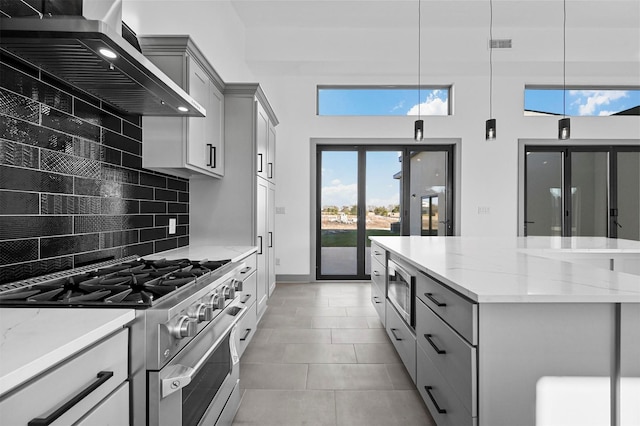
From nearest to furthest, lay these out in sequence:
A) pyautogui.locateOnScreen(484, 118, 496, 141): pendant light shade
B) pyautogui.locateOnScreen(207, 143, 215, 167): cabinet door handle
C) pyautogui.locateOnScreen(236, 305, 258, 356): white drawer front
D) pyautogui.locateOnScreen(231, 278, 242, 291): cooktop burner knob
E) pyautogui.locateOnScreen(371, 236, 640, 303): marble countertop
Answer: pyautogui.locateOnScreen(371, 236, 640, 303): marble countertop → pyautogui.locateOnScreen(231, 278, 242, 291): cooktop burner knob → pyautogui.locateOnScreen(236, 305, 258, 356): white drawer front → pyautogui.locateOnScreen(207, 143, 215, 167): cabinet door handle → pyautogui.locateOnScreen(484, 118, 496, 141): pendant light shade

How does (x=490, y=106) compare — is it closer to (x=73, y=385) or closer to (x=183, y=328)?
(x=183, y=328)

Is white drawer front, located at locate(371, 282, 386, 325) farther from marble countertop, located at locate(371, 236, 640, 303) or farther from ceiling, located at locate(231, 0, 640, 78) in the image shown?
ceiling, located at locate(231, 0, 640, 78)

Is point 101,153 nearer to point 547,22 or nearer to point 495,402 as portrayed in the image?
point 495,402

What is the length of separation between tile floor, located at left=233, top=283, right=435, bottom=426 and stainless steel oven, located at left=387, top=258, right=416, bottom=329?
45 cm

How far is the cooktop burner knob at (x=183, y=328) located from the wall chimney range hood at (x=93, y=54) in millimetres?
1001

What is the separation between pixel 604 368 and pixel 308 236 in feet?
14.1

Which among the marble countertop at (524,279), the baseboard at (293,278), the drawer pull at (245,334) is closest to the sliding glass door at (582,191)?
the baseboard at (293,278)

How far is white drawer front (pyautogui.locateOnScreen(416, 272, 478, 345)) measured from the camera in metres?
1.21

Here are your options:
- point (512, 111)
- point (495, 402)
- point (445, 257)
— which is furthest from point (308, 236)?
point (495, 402)

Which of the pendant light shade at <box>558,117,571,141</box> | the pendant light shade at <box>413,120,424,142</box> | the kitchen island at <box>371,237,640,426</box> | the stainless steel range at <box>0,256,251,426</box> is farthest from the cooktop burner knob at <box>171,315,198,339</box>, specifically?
the pendant light shade at <box>558,117,571,141</box>

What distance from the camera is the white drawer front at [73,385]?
64 centimetres

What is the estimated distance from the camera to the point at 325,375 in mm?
2355

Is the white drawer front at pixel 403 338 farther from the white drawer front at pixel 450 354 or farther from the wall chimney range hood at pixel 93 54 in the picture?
the wall chimney range hood at pixel 93 54

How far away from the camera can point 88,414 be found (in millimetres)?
809
